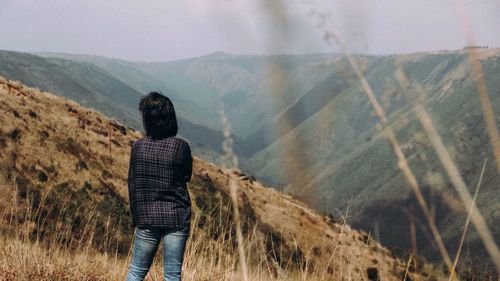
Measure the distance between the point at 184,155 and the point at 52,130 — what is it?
90.1 feet

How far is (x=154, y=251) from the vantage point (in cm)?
401

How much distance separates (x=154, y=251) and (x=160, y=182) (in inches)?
21.2

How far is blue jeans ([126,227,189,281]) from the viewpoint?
12.8 ft

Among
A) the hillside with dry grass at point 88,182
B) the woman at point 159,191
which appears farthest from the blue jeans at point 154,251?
the hillside with dry grass at point 88,182

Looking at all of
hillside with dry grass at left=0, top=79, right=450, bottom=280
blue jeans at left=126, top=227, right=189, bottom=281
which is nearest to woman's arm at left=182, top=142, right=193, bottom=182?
blue jeans at left=126, top=227, right=189, bottom=281

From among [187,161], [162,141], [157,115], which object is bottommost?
[187,161]

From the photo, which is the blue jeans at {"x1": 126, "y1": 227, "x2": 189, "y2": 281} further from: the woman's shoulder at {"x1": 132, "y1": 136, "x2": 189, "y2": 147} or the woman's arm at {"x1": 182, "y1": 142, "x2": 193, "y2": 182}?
the woman's shoulder at {"x1": 132, "y1": 136, "x2": 189, "y2": 147}

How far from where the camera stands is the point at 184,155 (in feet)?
13.6

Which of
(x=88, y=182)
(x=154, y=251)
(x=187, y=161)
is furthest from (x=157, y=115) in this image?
(x=88, y=182)

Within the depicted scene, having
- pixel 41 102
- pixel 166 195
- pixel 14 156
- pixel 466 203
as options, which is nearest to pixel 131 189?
pixel 166 195

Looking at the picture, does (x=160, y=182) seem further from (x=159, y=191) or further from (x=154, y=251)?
(x=154, y=251)

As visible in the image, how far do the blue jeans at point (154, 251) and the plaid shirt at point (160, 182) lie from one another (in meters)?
0.08

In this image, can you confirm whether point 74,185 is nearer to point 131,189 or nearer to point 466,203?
point 131,189

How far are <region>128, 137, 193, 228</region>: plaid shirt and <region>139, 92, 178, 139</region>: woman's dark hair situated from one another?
0.22 feet
